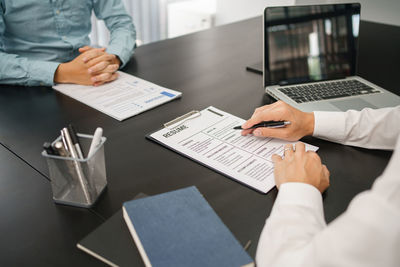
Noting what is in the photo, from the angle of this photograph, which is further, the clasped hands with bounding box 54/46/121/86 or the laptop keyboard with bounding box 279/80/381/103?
the clasped hands with bounding box 54/46/121/86

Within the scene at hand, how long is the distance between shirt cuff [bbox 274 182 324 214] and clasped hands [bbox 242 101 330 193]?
2 cm

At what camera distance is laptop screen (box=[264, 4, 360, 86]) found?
3.41ft

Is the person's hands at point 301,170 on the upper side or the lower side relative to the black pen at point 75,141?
lower

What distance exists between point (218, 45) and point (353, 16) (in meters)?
0.61

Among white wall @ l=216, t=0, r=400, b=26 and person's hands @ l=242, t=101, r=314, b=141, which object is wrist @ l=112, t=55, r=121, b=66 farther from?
white wall @ l=216, t=0, r=400, b=26

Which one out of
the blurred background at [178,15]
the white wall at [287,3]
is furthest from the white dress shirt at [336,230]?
the blurred background at [178,15]

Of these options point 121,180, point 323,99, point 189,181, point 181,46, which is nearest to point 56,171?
point 121,180

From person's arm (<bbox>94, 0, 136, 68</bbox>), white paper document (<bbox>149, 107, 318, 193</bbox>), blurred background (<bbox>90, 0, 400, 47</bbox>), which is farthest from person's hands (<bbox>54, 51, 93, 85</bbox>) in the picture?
blurred background (<bbox>90, 0, 400, 47</bbox>)

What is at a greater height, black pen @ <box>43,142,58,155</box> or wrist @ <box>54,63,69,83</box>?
wrist @ <box>54,63,69,83</box>

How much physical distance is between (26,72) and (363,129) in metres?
1.05

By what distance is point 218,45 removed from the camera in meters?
1.56

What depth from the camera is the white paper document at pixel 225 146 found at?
0.72 meters

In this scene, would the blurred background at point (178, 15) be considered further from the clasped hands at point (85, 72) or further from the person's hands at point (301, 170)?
the person's hands at point (301, 170)

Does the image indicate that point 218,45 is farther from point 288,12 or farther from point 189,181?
point 189,181
